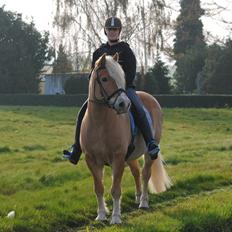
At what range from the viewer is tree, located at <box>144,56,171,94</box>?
1855 inches

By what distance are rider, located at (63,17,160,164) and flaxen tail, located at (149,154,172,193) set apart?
121 cm

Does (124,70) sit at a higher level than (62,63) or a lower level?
lower

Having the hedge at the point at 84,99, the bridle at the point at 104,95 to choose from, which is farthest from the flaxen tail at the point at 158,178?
the hedge at the point at 84,99

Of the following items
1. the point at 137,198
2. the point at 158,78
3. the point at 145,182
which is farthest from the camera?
the point at 158,78

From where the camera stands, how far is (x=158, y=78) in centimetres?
4894

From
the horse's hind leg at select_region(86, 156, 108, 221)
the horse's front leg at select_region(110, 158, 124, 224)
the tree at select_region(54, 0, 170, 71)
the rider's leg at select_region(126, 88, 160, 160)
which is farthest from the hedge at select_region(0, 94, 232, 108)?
the horse's front leg at select_region(110, 158, 124, 224)

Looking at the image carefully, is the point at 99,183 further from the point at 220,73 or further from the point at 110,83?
the point at 220,73

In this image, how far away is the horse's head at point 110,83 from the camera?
6.95 meters

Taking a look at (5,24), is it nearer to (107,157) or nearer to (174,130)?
(174,130)

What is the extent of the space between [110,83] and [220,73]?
1827 inches

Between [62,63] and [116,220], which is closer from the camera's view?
[116,220]

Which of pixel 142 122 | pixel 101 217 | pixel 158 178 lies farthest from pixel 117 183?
pixel 158 178

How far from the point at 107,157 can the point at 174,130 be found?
64.4 feet

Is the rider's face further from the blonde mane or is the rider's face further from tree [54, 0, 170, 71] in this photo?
tree [54, 0, 170, 71]
